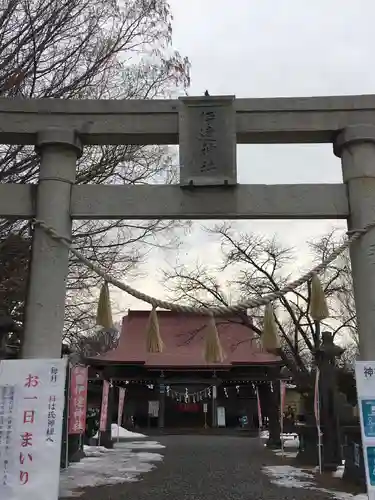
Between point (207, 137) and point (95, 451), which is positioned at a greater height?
point (207, 137)

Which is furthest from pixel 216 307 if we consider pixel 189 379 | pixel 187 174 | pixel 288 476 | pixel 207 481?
pixel 189 379

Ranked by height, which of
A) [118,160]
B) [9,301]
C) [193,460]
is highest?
[118,160]

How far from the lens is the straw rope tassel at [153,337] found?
4.77 meters

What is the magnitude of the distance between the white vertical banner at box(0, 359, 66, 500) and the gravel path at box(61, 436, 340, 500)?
211 inches

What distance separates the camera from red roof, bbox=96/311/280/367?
987 inches

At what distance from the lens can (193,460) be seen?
15008 mm

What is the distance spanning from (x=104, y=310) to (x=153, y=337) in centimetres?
57

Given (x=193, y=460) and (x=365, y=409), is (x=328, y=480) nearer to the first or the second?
(x=193, y=460)

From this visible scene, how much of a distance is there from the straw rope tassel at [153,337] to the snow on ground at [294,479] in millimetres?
6008

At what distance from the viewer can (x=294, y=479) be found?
11.3m

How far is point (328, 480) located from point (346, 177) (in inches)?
331

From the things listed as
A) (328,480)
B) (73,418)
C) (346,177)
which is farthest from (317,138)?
(73,418)

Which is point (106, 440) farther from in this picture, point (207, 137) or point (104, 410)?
point (207, 137)

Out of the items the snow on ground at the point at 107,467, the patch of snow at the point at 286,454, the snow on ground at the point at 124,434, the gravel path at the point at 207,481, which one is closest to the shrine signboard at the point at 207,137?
the gravel path at the point at 207,481
